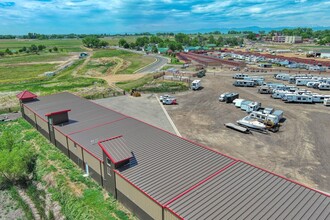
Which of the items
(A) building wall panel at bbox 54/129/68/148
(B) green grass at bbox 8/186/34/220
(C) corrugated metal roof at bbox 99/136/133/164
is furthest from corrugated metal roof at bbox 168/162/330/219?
(A) building wall panel at bbox 54/129/68/148

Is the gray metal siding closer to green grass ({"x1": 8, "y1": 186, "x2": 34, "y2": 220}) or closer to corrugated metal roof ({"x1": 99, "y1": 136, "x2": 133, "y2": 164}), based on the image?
corrugated metal roof ({"x1": 99, "y1": 136, "x2": 133, "y2": 164})

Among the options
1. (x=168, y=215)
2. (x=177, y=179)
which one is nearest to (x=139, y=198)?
(x=177, y=179)

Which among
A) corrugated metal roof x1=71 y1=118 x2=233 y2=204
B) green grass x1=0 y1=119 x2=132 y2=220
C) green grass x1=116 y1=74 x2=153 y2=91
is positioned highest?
corrugated metal roof x1=71 y1=118 x2=233 y2=204

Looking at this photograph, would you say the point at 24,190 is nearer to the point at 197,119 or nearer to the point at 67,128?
the point at 67,128

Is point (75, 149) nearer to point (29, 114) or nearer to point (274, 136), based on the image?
point (29, 114)

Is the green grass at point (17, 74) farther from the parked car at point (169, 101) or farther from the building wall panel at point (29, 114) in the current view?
the parked car at point (169, 101)

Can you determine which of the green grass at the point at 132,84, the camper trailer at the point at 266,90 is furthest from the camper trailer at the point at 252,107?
the green grass at the point at 132,84
